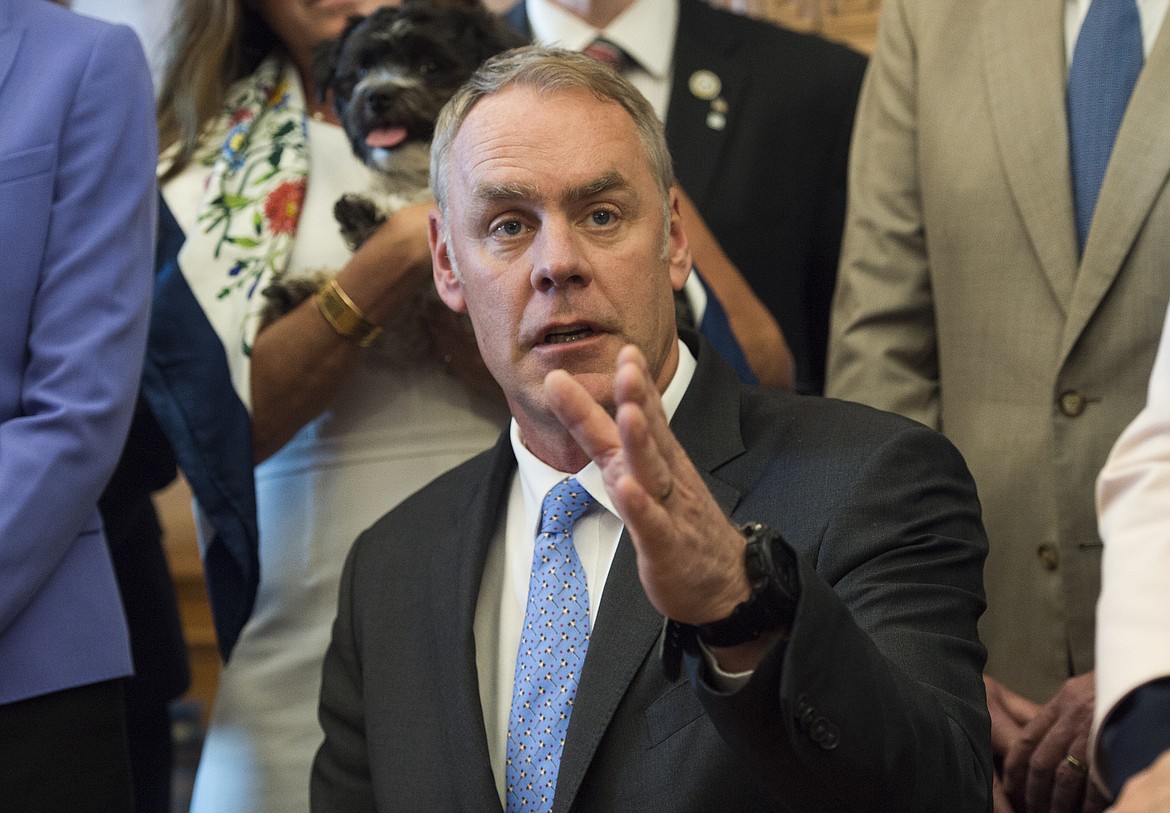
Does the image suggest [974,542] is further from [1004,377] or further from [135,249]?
[135,249]

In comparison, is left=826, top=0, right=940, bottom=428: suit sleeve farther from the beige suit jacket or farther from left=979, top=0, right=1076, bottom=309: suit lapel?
left=979, top=0, right=1076, bottom=309: suit lapel

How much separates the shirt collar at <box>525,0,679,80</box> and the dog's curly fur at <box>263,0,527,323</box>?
3.7 inches

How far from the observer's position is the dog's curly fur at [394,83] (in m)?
2.27

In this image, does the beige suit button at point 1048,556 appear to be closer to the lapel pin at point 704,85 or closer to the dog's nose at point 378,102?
the lapel pin at point 704,85

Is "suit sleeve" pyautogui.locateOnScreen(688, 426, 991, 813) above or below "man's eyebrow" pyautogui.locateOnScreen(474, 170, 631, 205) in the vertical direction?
below

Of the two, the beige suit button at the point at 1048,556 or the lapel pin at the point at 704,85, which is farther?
the lapel pin at the point at 704,85

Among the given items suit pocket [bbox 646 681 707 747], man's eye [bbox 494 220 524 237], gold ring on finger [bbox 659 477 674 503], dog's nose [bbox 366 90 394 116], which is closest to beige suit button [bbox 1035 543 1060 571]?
suit pocket [bbox 646 681 707 747]

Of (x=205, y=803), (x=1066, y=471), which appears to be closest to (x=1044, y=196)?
(x=1066, y=471)

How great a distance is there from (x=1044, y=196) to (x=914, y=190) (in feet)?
0.69

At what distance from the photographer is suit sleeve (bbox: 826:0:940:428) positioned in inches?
79.1

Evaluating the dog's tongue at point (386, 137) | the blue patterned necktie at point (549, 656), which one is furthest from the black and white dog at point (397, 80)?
the blue patterned necktie at point (549, 656)

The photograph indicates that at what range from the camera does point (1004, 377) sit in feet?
6.25

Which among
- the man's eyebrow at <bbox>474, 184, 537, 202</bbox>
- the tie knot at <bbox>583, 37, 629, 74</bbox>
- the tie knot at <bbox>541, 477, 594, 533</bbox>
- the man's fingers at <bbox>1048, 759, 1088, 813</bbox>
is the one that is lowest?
the man's fingers at <bbox>1048, 759, 1088, 813</bbox>

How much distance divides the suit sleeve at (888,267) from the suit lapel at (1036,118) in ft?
0.45
